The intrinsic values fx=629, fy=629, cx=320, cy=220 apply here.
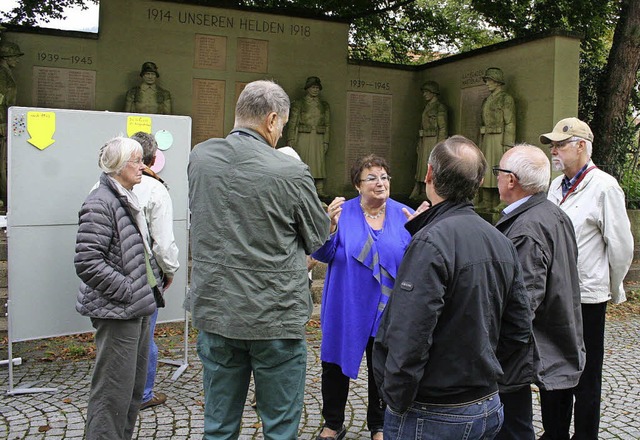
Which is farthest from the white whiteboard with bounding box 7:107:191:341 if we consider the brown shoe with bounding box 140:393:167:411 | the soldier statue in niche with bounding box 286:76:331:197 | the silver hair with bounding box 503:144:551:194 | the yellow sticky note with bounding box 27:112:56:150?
the soldier statue in niche with bounding box 286:76:331:197

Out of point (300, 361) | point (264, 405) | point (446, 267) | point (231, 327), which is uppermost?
point (446, 267)

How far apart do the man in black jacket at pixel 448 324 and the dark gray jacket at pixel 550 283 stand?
21.4 inches

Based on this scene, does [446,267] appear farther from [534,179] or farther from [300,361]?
[534,179]

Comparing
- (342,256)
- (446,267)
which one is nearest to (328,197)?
(342,256)

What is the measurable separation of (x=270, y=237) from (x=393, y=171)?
1058cm

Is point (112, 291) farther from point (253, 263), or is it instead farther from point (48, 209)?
point (48, 209)

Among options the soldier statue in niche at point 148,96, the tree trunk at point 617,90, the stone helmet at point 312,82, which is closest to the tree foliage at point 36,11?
the soldier statue in niche at point 148,96

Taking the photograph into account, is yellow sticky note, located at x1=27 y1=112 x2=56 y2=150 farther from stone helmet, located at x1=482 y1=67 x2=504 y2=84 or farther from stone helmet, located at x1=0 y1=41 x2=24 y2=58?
stone helmet, located at x1=482 y1=67 x2=504 y2=84

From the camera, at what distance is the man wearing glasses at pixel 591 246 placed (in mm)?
3426

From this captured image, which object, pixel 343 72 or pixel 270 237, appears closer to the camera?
pixel 270 237

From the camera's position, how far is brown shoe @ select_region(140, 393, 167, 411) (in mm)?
4207

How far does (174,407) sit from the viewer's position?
4.27m

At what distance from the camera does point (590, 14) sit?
39.8 feet

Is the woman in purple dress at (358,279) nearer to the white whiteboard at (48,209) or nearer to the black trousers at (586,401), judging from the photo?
the black trousers at (586,401)
